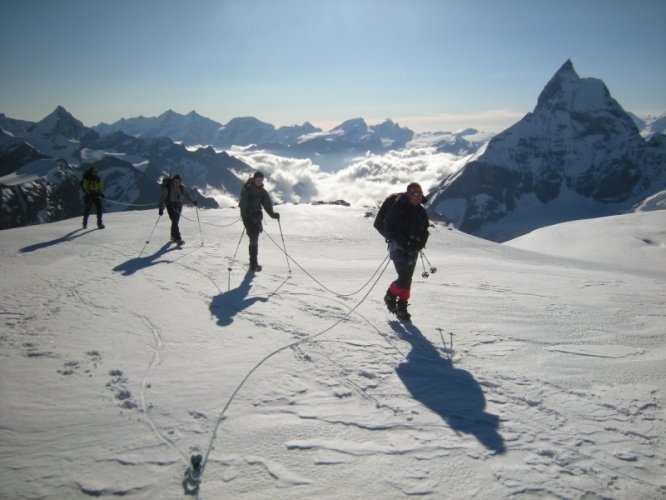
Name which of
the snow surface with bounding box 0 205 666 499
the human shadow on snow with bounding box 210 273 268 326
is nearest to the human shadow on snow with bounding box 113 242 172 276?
the snow surface with bounding box 0 205 666 499

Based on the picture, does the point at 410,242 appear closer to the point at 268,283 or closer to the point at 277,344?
the point at 277,344

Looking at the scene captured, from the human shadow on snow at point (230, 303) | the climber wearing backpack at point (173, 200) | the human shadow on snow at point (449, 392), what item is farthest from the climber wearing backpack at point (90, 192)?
the human shadow on snow at point (449, 392)

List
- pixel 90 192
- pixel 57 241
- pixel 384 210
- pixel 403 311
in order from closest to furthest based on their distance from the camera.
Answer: pixel 403 311
pixel 384 210
pixel 57 241
pixel 90 192

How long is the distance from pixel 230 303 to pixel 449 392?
490 centimetres

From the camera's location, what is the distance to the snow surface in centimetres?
362

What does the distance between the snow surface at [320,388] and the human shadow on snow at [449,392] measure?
1.1 inches

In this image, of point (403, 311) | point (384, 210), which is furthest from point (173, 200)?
point (403, 311)

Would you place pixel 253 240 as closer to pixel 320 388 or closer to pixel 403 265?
pixel 403 265

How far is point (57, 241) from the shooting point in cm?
1370

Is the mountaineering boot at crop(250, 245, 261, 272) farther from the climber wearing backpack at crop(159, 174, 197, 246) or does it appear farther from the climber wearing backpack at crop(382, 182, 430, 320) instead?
the climber wearing backpack at crop(382, 182, 430, 320)

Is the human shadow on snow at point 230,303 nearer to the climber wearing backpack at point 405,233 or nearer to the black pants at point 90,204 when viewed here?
the climber wearing backpack at point 405,233

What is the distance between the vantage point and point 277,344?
245 inches

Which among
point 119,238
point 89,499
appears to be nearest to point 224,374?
point 89,499

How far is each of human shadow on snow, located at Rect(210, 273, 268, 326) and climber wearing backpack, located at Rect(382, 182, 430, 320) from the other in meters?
3.03
